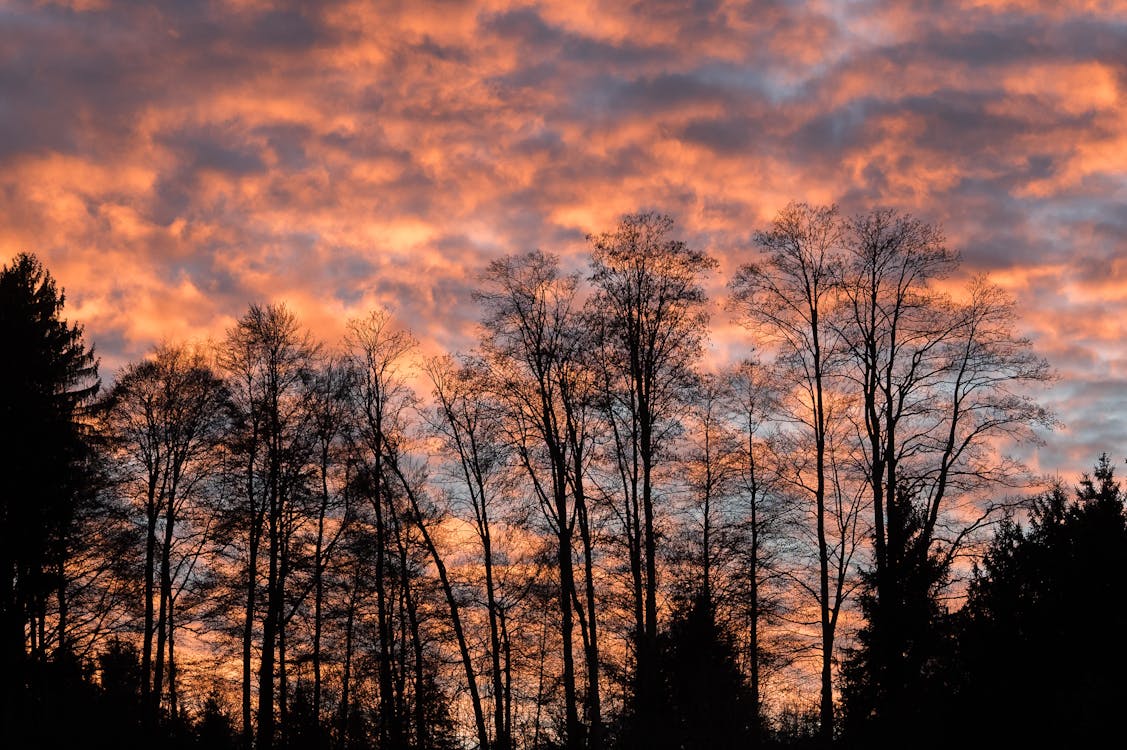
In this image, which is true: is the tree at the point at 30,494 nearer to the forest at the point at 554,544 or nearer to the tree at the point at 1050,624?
the forest at the point at 554,544

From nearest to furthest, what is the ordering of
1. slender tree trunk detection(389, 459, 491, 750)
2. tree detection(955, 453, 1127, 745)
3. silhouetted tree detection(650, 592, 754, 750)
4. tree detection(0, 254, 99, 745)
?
tree detection(955, 453, 1127, 745) → silhouetted tree detection(650, 592, 754, 750) → tree detection(0, 254, 99, 745) → slender tree trunk detection(389, 459, 491, 750)

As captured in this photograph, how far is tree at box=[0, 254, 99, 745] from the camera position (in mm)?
28297

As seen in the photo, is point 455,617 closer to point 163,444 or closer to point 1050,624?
point 163,444

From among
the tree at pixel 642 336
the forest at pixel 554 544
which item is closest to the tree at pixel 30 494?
the forest at pixel 554 544

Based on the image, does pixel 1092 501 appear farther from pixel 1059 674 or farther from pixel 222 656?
pixel 222 656

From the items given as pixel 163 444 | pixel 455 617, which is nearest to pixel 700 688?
pixel 455 617

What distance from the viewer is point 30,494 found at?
29250 millimetres

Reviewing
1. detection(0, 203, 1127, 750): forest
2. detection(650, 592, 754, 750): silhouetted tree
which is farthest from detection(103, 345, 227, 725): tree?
detection(650, 592, 754, 750): silhouetted tree

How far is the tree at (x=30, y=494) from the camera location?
2830 cm

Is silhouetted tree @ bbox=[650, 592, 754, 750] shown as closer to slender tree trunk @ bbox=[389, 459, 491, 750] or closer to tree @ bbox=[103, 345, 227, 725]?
slender tree trunk @ bbox=[389, 459, 491, 750]

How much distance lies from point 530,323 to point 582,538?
718 centimetres

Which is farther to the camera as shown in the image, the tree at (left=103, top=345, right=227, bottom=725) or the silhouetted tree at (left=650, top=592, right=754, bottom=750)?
the tree at (left=103, top=345, right=227, bottom=725)

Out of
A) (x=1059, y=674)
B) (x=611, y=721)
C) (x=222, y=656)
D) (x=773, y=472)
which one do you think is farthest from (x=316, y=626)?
(x=1059, y=674)

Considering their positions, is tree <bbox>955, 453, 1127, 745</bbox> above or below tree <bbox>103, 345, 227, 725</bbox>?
below
